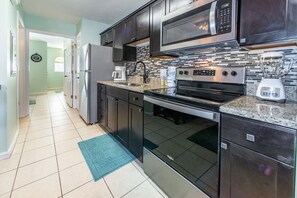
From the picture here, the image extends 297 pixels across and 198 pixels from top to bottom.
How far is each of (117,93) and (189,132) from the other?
1.41 m

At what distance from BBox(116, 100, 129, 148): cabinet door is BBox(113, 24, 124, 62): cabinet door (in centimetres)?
110

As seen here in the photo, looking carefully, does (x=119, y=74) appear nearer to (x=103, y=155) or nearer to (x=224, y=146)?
(x=103, y=155)

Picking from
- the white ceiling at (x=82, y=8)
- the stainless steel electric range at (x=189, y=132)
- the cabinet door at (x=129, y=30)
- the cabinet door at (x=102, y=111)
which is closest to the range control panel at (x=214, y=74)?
the stainless steel electric range at (x=189, y=132)

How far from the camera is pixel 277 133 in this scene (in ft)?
2.42

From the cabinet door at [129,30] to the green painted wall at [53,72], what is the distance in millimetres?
7713

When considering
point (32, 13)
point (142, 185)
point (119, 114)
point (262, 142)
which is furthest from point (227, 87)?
point (32, 13)

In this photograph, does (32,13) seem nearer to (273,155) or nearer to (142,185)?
(142,185)

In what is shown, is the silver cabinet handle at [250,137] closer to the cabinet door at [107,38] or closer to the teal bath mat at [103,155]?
the teal bath mat at [103,155]

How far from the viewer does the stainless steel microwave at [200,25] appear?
1200mm

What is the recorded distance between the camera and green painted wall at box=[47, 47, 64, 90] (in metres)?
8.56

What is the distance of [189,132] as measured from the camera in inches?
47.0

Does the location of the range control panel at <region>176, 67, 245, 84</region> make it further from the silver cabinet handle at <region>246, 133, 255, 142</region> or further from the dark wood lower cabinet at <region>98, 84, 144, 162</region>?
the silver cabinet handle at <region>246, 133, 255, 142</region>

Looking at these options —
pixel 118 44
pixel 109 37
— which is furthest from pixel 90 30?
pixel 118 44

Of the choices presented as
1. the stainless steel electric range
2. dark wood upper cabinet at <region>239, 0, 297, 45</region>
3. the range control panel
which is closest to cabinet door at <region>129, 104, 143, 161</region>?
the stainless steel electric range
